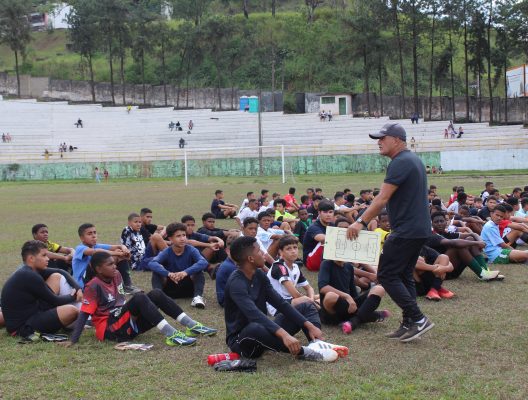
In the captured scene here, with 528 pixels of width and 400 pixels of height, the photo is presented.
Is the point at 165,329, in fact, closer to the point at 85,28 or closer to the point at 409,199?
the point at 409,199

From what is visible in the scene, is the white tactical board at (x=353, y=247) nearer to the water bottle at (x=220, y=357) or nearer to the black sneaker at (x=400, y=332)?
the black sneaker at (x=400, y=332)

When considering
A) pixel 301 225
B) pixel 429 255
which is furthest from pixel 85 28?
pixel 429 255

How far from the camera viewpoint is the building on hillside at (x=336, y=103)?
7619 centimetres

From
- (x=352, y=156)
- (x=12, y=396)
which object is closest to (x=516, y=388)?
(x=12, y=396)

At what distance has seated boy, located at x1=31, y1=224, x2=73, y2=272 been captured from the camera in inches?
405

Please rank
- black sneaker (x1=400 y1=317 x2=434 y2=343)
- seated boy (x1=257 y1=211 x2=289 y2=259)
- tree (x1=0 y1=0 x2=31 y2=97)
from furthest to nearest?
tree (x1=0 y1=0 x2=31 y2=97), seated boy (x1=257 y1=211 x2=289 y2=259), black sneaker (x1=400 y1=317 x2=434 y2=343)

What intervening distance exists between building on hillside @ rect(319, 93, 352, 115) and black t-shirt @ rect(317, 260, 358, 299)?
68.7 m

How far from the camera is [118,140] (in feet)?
236

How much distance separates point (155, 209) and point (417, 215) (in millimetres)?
20416

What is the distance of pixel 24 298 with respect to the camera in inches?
309

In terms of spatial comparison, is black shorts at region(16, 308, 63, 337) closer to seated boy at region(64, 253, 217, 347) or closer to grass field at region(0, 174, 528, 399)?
grass field at region(0, 174, 528, 399)

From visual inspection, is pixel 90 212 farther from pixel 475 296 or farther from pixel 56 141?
pixel 56 141

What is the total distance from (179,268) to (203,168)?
1861 inches

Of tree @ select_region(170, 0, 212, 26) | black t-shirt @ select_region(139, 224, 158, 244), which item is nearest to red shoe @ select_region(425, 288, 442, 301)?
black t-shirt @ select_region(139, 224, 158, 244)
